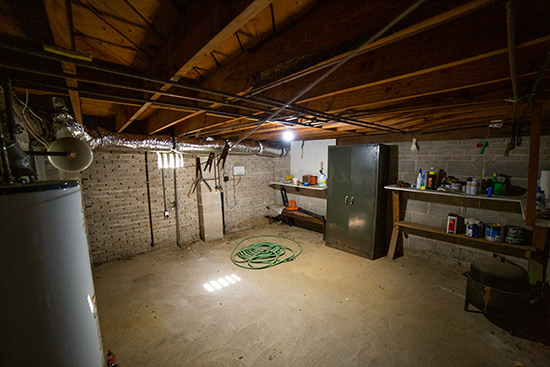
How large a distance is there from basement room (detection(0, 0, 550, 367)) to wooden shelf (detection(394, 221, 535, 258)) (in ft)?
0.10

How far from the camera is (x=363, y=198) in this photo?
3971mm

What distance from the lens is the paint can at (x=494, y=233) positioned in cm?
303

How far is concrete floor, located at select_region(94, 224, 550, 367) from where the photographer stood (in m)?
2.09

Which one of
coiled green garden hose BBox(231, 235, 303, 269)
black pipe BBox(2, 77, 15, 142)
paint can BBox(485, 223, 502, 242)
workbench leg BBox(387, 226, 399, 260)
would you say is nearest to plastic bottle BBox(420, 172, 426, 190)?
workbench leg BBox(387, 226, 399, 260)

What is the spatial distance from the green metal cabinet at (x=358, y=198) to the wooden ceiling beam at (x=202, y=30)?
11.1 ft

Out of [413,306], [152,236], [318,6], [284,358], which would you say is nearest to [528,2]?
[318,6]

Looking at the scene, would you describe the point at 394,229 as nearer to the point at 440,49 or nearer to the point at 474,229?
the point at 474,229

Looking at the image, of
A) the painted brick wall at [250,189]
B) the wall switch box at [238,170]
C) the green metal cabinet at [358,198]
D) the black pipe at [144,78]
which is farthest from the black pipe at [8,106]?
the wall switch box at [238,170]

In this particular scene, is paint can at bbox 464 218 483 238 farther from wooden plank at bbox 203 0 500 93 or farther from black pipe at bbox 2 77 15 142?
black pipe at bbox 2 77 15 142

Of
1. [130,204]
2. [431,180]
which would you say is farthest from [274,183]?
[431,180]

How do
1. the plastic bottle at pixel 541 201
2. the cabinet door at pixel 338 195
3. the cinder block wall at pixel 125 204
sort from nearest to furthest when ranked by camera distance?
1. the plastic bottle at pixel 541 201
2. the cinder block wall at pixel 125 204
3. the cabinet door at pixel 338 195

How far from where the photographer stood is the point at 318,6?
3.39 feet

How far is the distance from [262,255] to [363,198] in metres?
2.14

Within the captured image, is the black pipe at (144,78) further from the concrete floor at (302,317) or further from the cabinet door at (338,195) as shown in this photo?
the concrete floor at (302,317)
